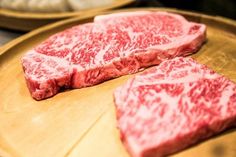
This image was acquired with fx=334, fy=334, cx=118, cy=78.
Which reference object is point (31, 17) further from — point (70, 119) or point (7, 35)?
point (70, 119)

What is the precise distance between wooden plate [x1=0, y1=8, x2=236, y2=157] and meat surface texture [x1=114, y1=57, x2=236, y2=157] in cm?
10

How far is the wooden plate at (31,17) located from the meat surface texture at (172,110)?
1.16m

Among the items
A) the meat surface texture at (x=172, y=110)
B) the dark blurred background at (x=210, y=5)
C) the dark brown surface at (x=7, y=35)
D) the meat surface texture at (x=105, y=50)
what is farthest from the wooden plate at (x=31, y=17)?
the dark blurred background at (x=210, y=5)

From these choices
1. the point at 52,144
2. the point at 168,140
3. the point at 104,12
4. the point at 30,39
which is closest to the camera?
the point at 168,140

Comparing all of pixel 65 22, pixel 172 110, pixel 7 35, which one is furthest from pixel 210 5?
pixel 172 110

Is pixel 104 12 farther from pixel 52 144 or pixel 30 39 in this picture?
pixel 52 144

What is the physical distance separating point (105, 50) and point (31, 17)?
0.90 metres

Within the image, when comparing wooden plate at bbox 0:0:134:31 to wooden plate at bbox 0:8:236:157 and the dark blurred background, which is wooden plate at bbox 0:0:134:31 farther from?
the dark blurred background

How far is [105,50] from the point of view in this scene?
2.12m

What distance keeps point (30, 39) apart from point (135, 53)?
86cm

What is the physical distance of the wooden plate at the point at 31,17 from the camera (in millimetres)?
2709

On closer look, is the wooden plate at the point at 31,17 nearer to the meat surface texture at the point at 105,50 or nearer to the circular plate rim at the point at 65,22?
the circular plate rim at the point at 65,22

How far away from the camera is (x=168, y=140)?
1511 mm

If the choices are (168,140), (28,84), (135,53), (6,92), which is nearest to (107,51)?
(135,53)
